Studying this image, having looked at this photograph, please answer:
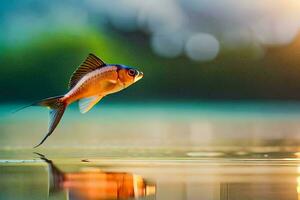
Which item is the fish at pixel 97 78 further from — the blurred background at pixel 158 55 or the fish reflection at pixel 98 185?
the blurred background at pixel 158 55

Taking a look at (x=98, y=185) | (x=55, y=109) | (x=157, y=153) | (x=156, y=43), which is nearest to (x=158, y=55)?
(x=156, y=43)

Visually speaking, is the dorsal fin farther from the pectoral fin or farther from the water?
the water

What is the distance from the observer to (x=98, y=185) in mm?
2211

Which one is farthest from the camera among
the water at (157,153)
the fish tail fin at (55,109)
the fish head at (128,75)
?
the fish head at (128,75)

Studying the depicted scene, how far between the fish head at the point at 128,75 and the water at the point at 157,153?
1.05ft

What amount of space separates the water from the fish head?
320 mm

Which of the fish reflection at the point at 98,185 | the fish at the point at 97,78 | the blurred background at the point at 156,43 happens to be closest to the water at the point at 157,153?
the fish reflection at the point at 98,185

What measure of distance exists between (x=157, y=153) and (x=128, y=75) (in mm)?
413

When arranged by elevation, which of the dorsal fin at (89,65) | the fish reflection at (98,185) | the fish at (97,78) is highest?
the dorsal fin at (89,65)

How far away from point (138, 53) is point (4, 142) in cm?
82

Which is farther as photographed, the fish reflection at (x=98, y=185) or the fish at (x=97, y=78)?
the fish at (x=97, y=78)

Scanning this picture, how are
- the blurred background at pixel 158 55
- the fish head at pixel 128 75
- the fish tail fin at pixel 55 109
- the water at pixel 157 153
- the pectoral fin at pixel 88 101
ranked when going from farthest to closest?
the blurred background at pixel 158 55, the pectoral fin at pixel 88 101, the fish head at pixel 128 75, the fish tail fin at pixel 55 109, the water at pixel 157 153

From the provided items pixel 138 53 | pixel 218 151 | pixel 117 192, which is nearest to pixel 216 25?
pixel 138 53

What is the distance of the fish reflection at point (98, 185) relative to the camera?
2057 millimetres
